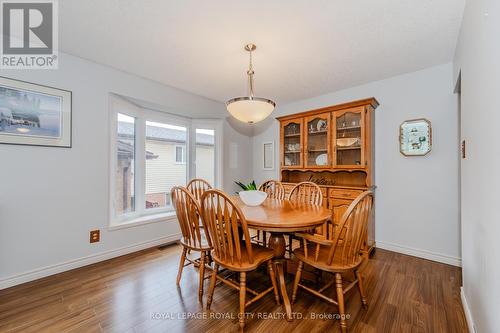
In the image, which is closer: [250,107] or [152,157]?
[250,107]

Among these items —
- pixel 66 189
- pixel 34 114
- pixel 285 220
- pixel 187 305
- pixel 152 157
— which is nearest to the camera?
pixel 285 220

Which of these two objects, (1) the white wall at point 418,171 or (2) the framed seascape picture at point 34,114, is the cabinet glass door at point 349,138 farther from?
(2) the framed seascape picture at point 34,114

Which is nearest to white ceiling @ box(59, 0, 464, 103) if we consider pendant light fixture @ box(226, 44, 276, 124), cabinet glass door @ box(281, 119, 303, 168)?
pendant light fixture @ box(226, 44, 276, 124)

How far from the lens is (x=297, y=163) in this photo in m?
3.61

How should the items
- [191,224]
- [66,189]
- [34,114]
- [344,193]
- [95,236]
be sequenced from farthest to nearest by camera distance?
[344,193] → [95,236] → [66,189] → [34,114] → [191,224]

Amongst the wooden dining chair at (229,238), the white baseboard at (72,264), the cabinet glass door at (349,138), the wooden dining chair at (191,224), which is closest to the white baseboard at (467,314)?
the wooden dining chair at (229,238)

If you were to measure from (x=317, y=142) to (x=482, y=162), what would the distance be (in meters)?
2.23

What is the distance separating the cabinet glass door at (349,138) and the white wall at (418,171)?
32 cm

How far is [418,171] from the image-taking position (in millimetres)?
2723

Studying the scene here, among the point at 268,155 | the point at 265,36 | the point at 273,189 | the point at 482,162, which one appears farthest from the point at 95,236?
the point at 482,162

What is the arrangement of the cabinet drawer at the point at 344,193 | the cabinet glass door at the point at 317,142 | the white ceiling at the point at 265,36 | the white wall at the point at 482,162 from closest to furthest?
the white wall at the point at 482,162, the white ceiling at the point at 265,36, the cabinet drawer at the point at 344,193, the cabinet glass door at the point at 317,142

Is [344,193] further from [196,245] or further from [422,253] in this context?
[196,245]

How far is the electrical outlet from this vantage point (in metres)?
2.49

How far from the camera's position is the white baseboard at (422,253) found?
2467 millimetres
